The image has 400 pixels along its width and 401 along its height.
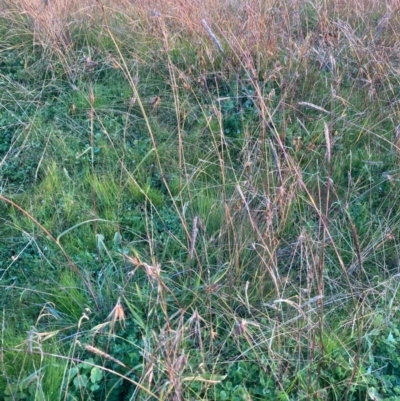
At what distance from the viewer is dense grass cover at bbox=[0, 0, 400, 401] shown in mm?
1871

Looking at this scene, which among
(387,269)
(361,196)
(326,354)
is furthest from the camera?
(361,196)

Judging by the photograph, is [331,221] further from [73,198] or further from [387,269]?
[73,198]

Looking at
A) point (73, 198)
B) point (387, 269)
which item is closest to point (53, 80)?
point (73, 198)

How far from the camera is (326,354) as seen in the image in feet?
6.31

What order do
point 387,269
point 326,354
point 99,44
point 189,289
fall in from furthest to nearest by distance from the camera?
point 99,44, point 387,269, point 189,289, point 326,354

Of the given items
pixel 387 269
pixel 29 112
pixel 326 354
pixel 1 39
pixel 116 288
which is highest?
pixel 1 39

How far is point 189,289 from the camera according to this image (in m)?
2.07

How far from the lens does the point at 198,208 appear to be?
2678 mm

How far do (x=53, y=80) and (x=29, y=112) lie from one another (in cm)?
29

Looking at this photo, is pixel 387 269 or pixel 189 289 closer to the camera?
pixel 189 289

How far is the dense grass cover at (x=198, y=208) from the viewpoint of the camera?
187 centimetres

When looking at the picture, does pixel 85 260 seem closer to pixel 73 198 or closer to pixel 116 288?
pixel 116 288

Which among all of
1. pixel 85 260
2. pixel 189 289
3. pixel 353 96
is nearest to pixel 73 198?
pixel 85 260

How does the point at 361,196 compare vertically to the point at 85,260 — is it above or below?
below
